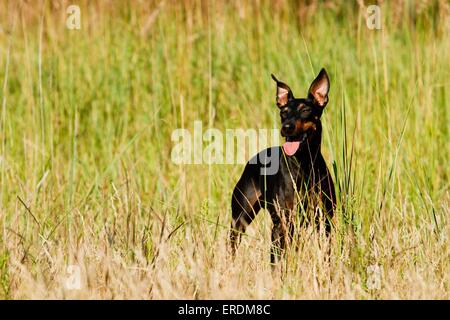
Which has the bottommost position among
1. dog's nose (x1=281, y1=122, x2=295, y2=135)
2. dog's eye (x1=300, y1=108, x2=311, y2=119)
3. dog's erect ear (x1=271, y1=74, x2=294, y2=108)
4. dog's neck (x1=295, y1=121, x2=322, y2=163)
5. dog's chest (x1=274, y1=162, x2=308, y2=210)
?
dog's chest (x1=274, y1=162, x2=308, y2=210)

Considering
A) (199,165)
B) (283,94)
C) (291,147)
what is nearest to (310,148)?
(291,147)

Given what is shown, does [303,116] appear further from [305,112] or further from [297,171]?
[297,171]

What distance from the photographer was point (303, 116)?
384 cm

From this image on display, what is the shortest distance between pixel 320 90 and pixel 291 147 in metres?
0.34

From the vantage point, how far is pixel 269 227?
444 centimetres

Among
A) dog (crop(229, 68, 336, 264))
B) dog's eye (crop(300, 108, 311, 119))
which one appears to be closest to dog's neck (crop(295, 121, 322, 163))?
dog (crop(229, 68, 336, 264))

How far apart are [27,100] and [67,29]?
2.82ft

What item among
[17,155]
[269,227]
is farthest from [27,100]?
[269,227]

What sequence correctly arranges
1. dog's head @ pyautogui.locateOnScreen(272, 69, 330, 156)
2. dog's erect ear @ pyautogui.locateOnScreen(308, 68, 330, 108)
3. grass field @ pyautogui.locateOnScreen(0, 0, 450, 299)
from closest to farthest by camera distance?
grass field @ pyautogui.locateOnScreen(0, 0, 450, 299) → dog's head @ pyautogui.locateOnScreen(272, 69, 330, 156) → dog's erect ear @ pyautogui.locateOnScreen(308, 68, 330, 108)

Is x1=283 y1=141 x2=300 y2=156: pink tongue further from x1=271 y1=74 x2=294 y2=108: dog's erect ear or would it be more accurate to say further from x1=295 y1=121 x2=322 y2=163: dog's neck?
x1=271 y1=74 x2=294 y2=108: dog's erect ear

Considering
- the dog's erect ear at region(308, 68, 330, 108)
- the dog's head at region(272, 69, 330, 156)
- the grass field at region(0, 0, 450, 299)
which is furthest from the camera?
the dog's erect ear at region(308, 68, 330, 108)

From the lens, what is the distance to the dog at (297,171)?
3.85 m

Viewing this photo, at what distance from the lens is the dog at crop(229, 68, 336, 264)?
385cm
